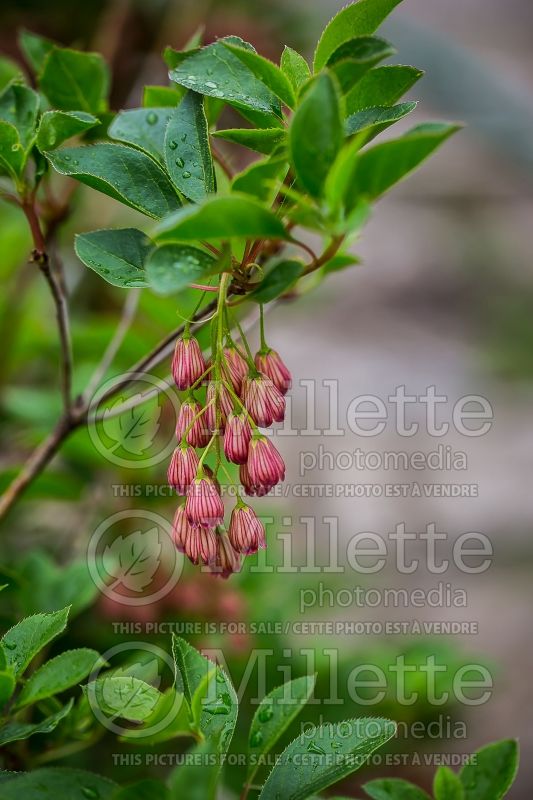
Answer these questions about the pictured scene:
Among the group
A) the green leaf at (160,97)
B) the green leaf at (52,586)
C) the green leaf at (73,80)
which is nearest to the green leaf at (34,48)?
the green leaf at (73,80)

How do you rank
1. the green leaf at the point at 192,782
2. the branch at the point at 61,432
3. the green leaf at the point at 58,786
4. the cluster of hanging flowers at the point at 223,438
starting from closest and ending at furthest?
1. the green leaf at the point at 192,782
2. the green leaf at the point at 58,786
3. the cluster of hanging flowers at the point at 223,438
4. the branch at the point at 61,432

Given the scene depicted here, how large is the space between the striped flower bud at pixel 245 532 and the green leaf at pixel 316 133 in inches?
12.8

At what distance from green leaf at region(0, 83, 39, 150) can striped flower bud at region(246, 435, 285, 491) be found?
1.26ft

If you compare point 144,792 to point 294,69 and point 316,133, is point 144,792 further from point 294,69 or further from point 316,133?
point 294,69

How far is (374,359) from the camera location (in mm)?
3842

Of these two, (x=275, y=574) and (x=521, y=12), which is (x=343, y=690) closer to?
(x=275, y=574)

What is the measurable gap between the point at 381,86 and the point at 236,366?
0.92 ft

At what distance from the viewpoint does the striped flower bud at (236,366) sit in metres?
0.73

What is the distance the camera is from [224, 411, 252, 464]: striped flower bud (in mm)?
725

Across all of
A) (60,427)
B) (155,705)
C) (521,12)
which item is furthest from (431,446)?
(521,12)

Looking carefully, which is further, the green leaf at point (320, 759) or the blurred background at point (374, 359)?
the blurred background at point (374, 359)

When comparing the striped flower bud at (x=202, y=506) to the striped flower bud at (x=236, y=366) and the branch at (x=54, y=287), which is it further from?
the branch at (x=54, y=287)

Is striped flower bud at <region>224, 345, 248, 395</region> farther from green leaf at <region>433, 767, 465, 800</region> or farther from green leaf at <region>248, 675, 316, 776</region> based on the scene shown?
green leaf at <region>433, 767, 465, 800</region>

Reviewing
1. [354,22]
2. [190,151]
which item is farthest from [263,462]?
[354,22]
